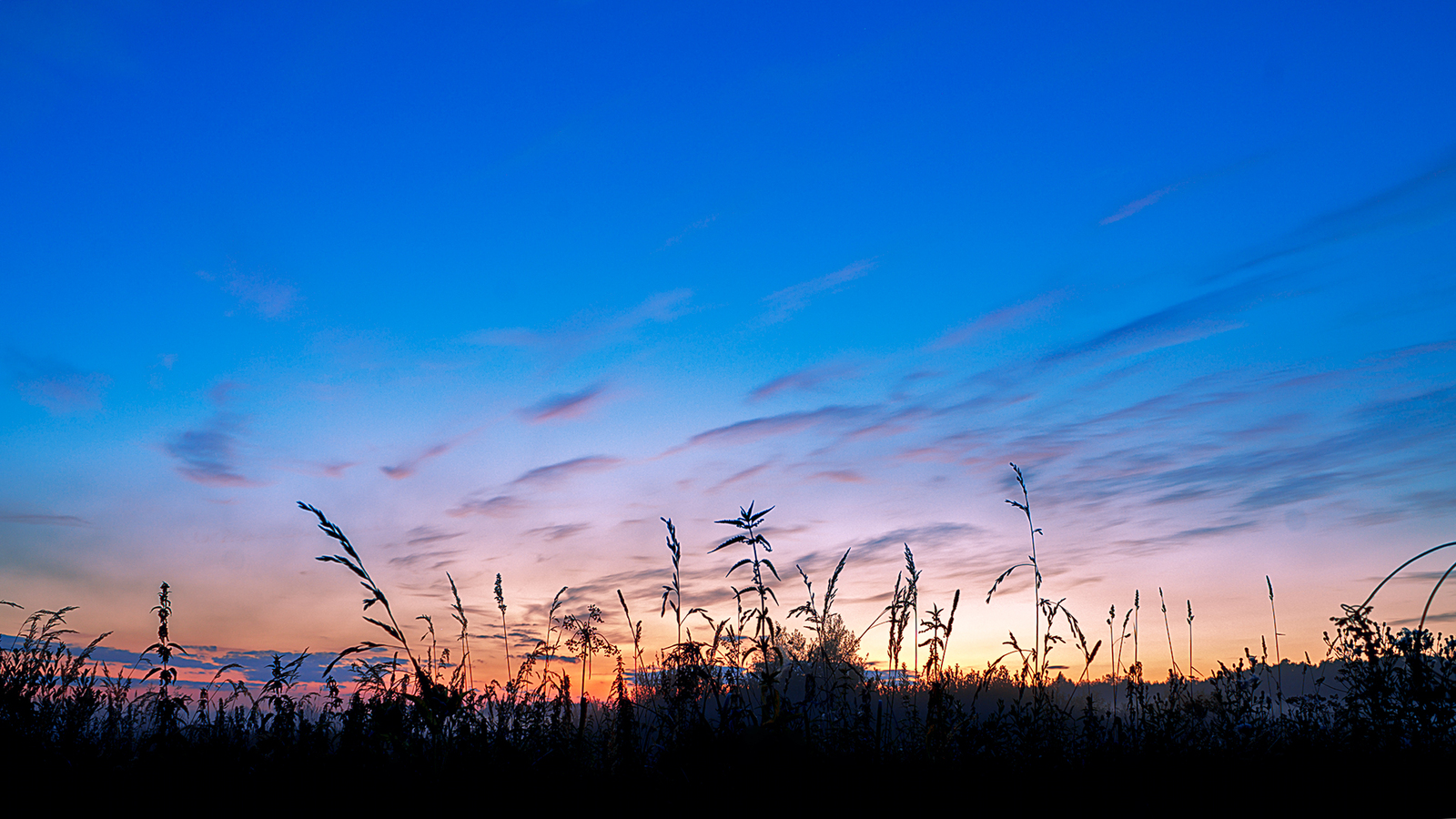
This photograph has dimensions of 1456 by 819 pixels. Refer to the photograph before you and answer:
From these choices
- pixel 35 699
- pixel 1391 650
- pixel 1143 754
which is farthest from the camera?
pixel 1391 650

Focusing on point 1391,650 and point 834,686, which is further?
point 1391,650

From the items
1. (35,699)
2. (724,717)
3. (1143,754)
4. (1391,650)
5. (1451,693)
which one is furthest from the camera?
(1391,650)

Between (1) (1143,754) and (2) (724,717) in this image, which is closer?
(2) (724,717)

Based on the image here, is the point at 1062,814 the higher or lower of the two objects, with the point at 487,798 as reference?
lower

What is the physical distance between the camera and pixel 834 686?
595 centimetres

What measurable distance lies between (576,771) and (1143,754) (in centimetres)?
379

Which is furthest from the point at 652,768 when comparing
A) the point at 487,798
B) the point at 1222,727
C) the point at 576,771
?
the point at 1222,727

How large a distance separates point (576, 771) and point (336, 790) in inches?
48.5

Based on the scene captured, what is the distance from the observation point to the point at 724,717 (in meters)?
4.58

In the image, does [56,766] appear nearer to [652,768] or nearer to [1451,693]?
[652,768]

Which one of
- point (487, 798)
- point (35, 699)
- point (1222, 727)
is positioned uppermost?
point (35, 699)

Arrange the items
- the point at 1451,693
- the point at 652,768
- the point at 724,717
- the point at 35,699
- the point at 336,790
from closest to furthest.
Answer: the point at 336,790
the point at 652,768
the point at 724,717
the point at 35,699
the point at 1451,693

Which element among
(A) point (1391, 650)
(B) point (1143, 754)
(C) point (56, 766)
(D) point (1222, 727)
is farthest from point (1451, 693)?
(C) point (56, 766)

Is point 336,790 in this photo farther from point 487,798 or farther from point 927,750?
point 927,750
